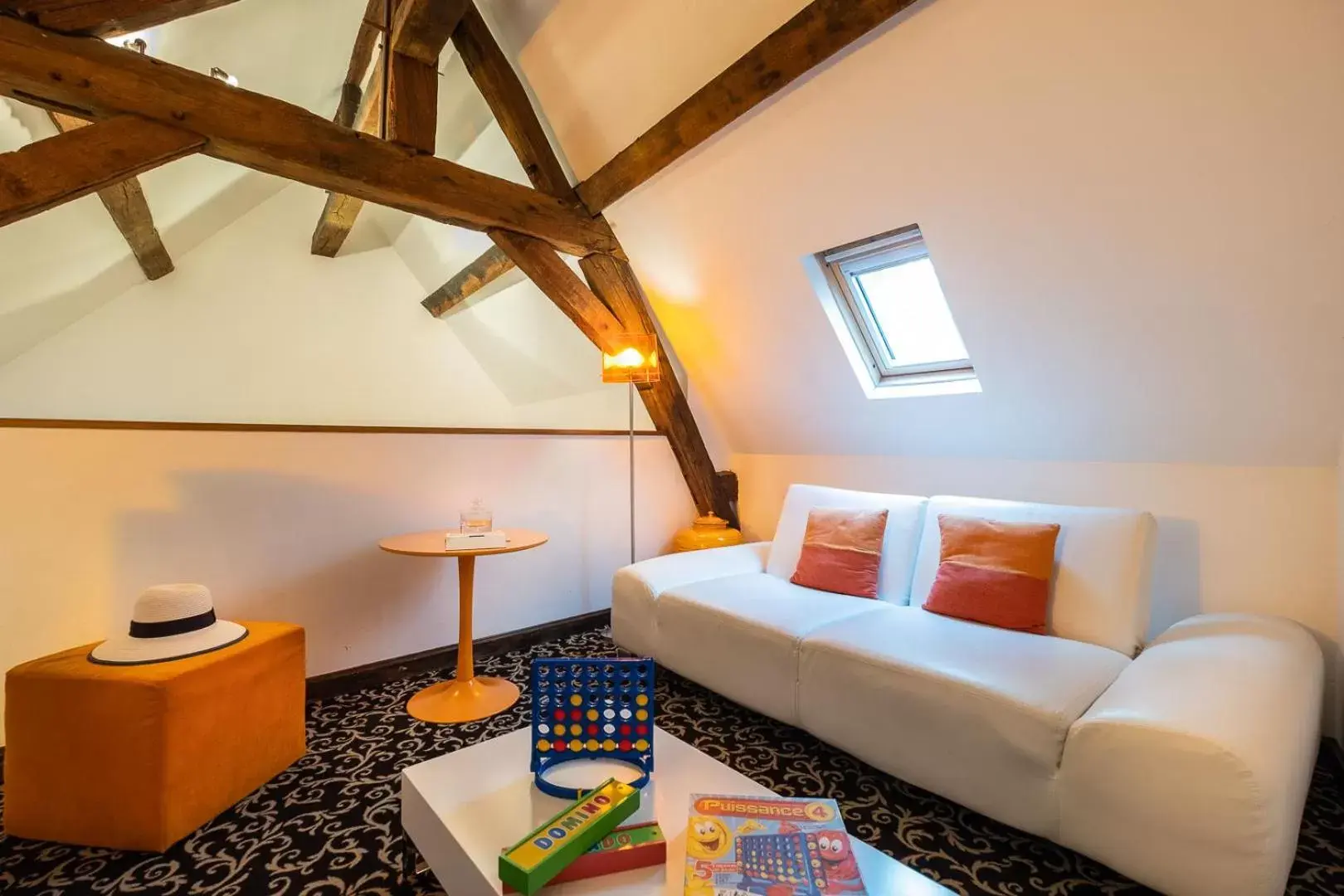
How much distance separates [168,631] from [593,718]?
137 cm

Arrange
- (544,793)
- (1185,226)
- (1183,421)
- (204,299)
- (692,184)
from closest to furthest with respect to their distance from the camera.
Result: 1. (544,793)
2. (1185,226)
3. (1183,421)
4. (692,184)
5. (204,299)

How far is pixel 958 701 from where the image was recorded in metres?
1.65

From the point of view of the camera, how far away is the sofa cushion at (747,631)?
84.3 inches

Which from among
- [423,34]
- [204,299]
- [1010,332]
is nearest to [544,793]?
[1010,332]

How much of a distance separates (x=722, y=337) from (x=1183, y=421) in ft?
6.52

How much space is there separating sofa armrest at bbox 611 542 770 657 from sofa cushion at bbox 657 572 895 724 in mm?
77

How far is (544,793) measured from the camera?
1.30m

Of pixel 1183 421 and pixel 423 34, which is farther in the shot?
pixel 423 34

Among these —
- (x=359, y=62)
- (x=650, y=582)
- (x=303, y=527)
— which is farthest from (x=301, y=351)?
(x=650, y=582)

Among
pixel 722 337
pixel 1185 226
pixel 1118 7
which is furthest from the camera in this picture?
pixel 722 337

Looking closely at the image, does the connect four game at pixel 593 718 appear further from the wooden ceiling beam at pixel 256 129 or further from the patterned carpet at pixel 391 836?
the wooden ceiling beam at pixel 256 129

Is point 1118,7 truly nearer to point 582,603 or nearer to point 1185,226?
point 1185,226

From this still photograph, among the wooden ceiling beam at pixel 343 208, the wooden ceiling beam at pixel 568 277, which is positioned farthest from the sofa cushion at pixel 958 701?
the wooden ceiling beam at pixel 343 208

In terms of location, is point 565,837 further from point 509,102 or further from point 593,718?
point 509,102
